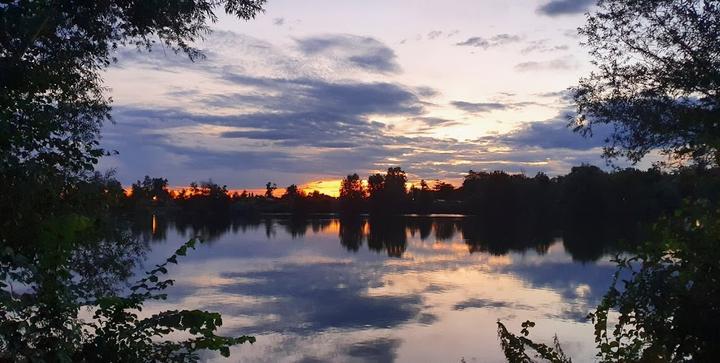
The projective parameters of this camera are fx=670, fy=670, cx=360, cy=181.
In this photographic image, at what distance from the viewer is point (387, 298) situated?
78.6 feet

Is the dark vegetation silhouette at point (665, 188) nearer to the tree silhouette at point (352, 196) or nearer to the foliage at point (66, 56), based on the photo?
Answer: the foliage at point (66, 56)

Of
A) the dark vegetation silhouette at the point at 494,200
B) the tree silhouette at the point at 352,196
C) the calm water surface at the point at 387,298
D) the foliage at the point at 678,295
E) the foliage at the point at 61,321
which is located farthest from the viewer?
the tree silhouette at the point at 352,196

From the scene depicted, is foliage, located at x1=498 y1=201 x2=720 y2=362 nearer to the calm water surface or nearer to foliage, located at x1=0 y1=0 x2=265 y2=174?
foliage, located at x1=0 y1=0 x2=265 y2=174

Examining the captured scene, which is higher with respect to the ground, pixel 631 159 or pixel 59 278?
pixel 631 159

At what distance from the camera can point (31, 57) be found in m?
7.39

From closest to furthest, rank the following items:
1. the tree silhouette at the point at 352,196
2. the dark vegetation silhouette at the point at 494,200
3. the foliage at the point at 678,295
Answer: the foliage at the point at 678,295, the dark vegetation silhouette at the point at 494,200, the tree silhouette at the point at 352,196

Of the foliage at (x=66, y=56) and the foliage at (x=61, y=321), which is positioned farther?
the foliage at (x=66, y=56)

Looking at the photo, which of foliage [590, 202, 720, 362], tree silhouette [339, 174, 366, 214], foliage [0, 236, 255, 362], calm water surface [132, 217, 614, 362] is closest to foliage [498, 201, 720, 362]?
foliage [590, 202, 720, 362]

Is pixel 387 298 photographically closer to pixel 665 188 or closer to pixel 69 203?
pixel 665 188

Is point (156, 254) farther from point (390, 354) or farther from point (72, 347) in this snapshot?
point (72, 347)

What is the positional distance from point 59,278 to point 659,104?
1110 cm

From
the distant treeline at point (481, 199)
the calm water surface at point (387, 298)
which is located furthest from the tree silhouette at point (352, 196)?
the calm water surface at point (387, 298)

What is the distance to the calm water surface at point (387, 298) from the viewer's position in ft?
54.1

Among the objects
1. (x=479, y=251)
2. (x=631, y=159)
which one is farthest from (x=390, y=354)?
(x=479, y=251)
